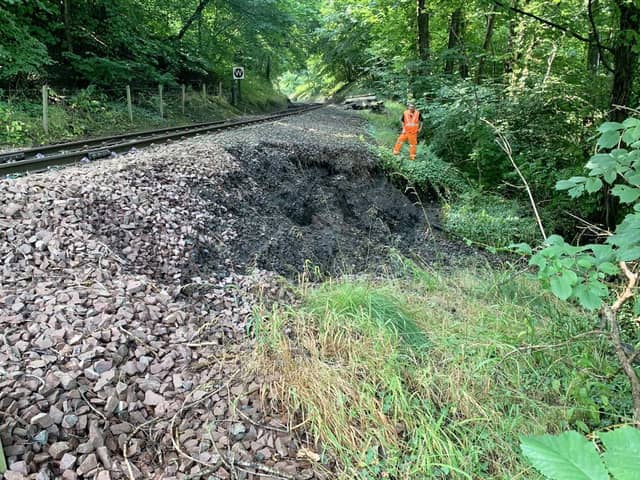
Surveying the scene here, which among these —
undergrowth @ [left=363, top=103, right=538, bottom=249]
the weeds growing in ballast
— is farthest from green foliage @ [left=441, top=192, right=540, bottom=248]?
the weeds growing in ballast

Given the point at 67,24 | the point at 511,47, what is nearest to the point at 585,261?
the point at 511,47

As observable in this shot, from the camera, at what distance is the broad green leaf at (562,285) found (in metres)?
1.71

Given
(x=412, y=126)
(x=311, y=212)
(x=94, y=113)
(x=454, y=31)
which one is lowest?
(x=311, y=212)

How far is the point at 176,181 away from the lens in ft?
19.0

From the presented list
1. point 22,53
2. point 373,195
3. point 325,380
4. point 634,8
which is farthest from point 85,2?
point 325,380

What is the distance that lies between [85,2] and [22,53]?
6.03 meters

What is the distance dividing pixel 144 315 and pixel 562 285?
2749 mm

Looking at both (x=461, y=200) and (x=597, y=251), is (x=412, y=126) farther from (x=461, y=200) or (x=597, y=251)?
(x=597, y=251)

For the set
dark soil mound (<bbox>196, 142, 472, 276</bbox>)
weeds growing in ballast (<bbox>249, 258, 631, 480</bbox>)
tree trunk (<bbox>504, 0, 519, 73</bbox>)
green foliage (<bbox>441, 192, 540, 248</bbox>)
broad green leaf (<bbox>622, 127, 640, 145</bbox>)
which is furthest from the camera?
tree trunk (<bbox>504, 0, 519, 73</bbox>)

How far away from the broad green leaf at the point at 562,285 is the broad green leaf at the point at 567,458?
42.3 inches

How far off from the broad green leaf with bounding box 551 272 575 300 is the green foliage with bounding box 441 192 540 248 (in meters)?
6.65

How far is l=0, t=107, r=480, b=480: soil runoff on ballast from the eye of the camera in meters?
2.21

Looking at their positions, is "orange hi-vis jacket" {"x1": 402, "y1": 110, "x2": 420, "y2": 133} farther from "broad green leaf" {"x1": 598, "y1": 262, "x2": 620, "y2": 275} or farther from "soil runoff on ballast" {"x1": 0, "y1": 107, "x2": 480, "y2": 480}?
"broad green leaf" {"x1": 598, "y1": 262, "x2": 620, "y2": 275}

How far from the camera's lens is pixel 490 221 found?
28.5ft
